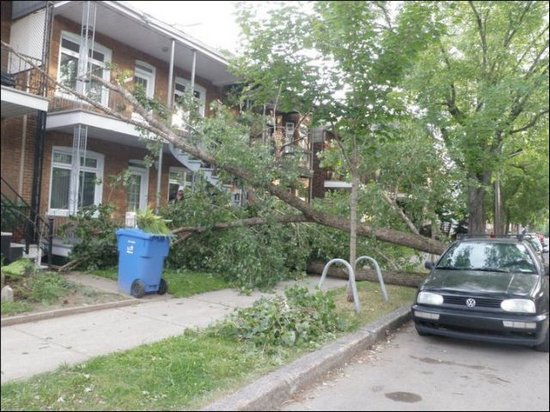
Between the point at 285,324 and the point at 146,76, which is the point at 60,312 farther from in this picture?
the point at 146,76

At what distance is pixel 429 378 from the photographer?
5.30 m

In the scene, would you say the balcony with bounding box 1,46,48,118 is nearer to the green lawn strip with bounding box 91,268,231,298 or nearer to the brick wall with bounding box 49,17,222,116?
the brick wall with bounding box 49,17,222,116

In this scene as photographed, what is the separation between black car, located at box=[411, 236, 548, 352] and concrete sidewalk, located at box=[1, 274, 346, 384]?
120 inches

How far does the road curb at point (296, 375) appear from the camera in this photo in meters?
4.10

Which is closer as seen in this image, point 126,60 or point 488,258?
point 488,258

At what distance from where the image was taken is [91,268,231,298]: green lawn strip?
9.00 m

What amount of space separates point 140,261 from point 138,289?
1.52 ft

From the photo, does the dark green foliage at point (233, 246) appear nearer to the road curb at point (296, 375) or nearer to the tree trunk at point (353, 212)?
the tree trunk at point (353, 212)

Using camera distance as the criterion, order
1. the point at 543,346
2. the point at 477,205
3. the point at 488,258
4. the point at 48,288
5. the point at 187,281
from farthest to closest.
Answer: the point at 477,205, the point at 187,281, the point at 488,258, the point at 48,288, the point at 543,346

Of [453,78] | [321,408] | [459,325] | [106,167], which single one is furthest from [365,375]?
[106,167]

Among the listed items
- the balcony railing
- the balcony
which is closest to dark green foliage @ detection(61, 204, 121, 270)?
the balcony

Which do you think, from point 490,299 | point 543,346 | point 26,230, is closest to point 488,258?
point 490,299

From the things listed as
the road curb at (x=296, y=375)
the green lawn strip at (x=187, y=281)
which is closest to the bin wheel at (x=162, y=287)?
the green lawn strip at (x=187, y=281)

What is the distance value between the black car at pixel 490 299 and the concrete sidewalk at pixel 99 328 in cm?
304
